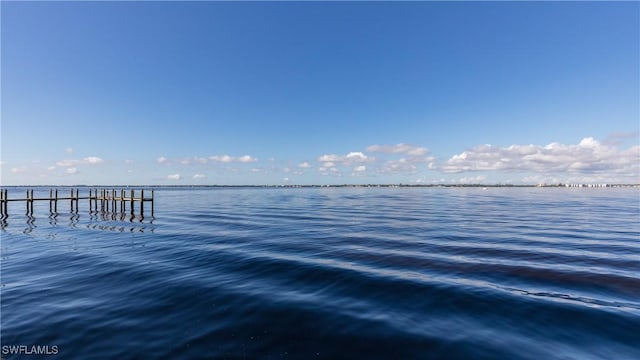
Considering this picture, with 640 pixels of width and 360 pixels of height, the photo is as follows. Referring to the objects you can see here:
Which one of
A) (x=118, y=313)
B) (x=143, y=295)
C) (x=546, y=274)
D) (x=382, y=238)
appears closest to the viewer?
(x=118, y=313)

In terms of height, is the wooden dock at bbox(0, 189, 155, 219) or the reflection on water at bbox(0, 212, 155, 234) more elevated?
the wooden dock at bbox(0, 189, 155, 219)

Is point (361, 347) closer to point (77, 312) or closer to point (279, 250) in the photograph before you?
point (77, 312)

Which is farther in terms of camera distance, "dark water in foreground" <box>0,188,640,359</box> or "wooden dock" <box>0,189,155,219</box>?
"wooden dock" <box>0,189,155,219</box>

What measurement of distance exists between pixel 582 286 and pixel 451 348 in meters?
7.36

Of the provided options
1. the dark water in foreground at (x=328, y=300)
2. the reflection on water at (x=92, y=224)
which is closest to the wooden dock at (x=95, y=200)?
the reflection on water at (x=92, y=224)

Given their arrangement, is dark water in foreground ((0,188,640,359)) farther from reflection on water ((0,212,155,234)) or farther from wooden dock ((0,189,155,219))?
wooden dock ((0,189,155,219))

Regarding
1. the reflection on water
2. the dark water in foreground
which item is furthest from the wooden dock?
the dark water in foreground

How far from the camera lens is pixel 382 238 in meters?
19.9

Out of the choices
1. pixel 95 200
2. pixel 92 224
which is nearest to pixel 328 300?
pixel 92 224

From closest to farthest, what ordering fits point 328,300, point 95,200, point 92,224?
1. point 328,300
2. point 92,224
3. point 95,200

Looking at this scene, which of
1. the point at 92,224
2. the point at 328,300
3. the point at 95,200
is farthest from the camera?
the point at 95,200

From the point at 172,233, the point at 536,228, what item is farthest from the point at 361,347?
the point at 536,228

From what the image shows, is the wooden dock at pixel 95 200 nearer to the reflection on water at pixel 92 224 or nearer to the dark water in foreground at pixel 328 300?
the reflection on water at pixel 92 224

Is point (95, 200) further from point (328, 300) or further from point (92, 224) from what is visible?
point (328, 300)
